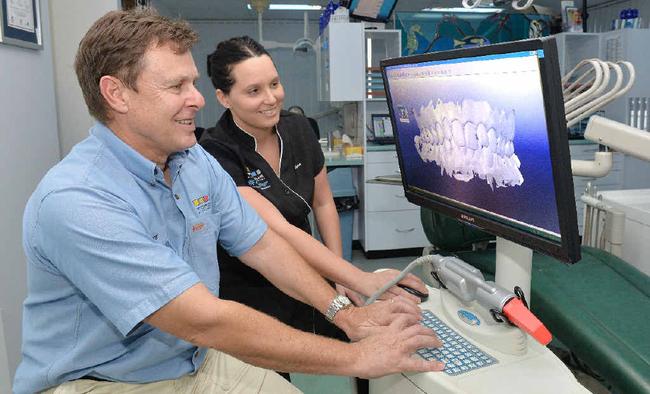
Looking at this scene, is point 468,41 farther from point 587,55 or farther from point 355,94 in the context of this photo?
point 355,94

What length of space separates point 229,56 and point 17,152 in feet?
3.47

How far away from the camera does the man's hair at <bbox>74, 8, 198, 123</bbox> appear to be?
3.05ft

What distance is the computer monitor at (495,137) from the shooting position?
0.79m

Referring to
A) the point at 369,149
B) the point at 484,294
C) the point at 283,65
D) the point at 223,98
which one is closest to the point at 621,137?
the point at 484,294

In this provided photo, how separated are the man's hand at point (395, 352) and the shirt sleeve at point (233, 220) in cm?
45

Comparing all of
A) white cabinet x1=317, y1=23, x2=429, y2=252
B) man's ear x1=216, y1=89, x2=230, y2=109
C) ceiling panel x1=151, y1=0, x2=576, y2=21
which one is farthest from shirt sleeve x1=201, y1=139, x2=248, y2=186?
ceiling panel x1=151, y1=0, x2=576, y2=21

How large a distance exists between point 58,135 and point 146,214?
5.68 feet

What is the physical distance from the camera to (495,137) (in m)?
0.90

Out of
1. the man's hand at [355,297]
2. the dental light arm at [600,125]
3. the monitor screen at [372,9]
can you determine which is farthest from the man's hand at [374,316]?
the monitor screen at [372,9]

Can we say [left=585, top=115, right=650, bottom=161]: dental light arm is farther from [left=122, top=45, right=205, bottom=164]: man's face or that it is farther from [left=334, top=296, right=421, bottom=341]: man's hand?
[left=122, top=45, right=205, bottom=164]: man's face

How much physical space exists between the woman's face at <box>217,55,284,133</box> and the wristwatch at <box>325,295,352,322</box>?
0.57 m

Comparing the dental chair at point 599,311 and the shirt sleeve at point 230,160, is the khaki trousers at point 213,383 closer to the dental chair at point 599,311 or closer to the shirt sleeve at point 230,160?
the shirt sleeve at point 230,160

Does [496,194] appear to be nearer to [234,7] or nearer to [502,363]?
[502,363]

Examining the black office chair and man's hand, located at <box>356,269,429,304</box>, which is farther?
the black office chair
